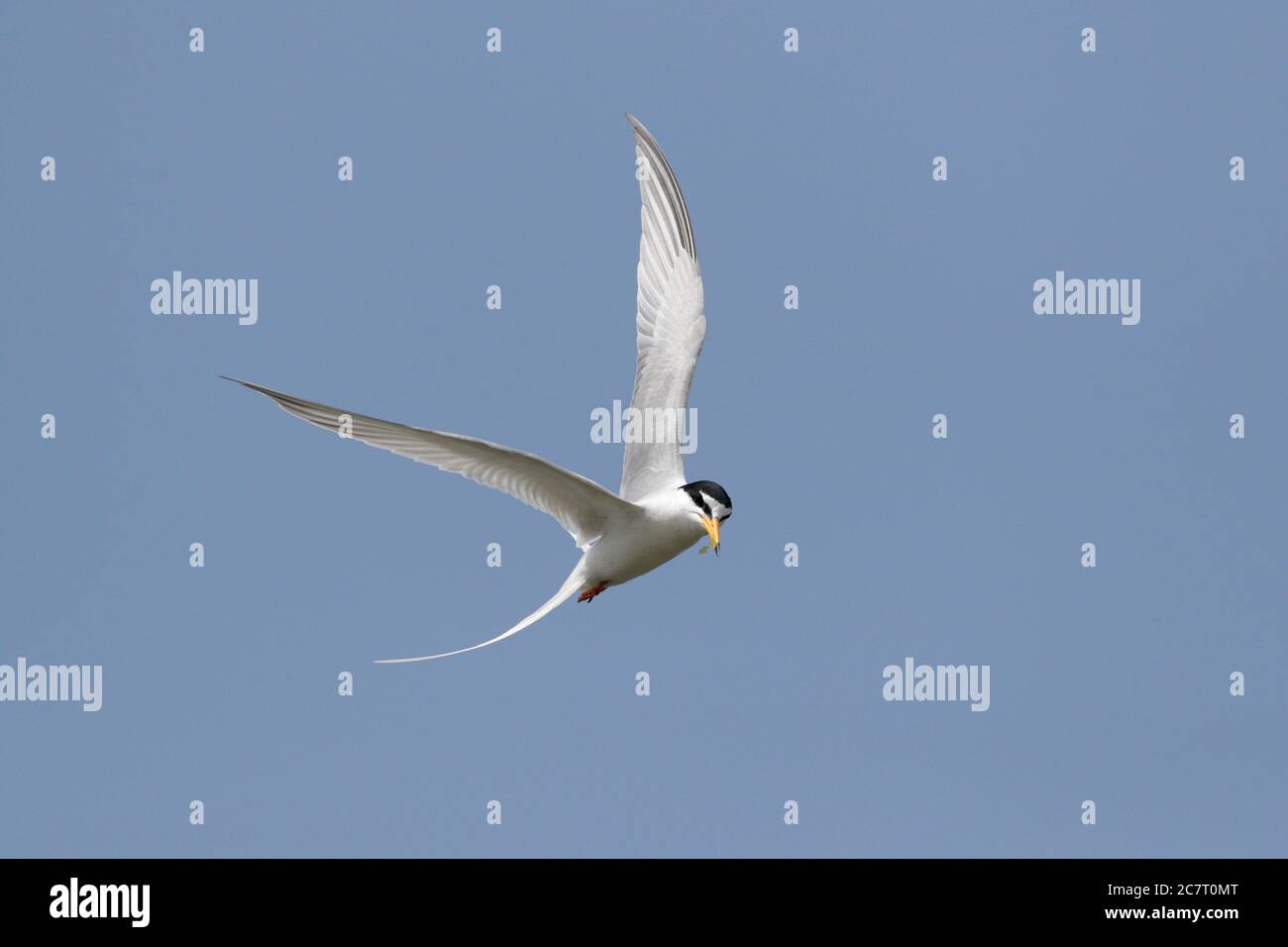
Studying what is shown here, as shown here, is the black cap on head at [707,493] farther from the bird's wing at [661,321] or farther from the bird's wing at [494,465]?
the bird's wing at [661,321]

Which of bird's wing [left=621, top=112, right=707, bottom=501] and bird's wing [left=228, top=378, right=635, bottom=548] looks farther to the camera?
bird's wing [left=621, top=112, right=707, bottom=501]

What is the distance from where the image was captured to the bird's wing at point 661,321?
Answer: 470 inches

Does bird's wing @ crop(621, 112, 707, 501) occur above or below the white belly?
above

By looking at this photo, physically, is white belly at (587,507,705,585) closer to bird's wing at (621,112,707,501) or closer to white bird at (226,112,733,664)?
white bird at (226,112,733,664)

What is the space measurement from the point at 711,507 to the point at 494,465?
1297mm

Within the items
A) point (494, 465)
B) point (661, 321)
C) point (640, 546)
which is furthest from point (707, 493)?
point (661, 321)

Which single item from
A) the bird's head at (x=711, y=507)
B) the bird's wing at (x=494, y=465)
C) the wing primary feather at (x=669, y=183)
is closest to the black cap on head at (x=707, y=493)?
the bird's head at (x=711, y=507)

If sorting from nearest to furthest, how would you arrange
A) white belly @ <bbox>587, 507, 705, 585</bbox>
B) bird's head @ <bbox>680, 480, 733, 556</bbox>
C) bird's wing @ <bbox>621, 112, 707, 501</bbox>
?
bird's head @ <bbox>680, 480, 733, 556</bbox> < white belly @ <bbox>587, 507, 705, 585</bbox> < bird's wing @ <bbox>621, 112, 707, 501</bbox>

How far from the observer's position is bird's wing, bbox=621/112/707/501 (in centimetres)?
1194

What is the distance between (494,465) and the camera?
10.4 meters

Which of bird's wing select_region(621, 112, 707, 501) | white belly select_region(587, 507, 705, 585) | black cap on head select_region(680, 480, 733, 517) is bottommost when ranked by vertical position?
white belly select_region(587, 507, 705, 585)

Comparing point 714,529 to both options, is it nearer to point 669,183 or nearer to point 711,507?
point 711,507

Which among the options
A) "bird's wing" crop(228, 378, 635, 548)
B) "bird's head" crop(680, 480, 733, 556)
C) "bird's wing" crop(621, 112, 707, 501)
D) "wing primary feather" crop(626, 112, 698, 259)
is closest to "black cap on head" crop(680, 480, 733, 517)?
"bird's head" crop(680, 480, 733, 556)

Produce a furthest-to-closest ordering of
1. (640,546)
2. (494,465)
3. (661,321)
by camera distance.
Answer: (661,321) < (640,546) < (494,465)
